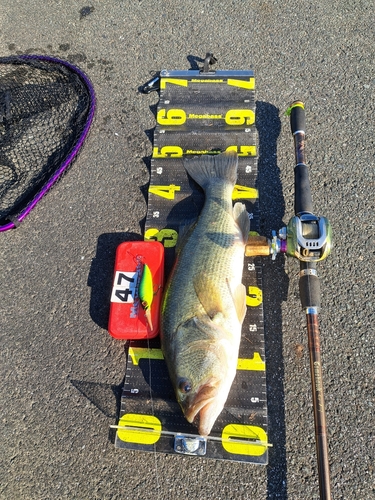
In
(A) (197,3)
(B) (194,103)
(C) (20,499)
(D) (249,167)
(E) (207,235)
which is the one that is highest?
(A) (197,3)

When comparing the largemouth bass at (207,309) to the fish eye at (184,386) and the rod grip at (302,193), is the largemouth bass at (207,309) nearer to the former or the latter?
the fish eye at (184,386)

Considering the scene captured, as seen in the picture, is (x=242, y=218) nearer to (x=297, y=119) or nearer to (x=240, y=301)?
(x=240, y=301)

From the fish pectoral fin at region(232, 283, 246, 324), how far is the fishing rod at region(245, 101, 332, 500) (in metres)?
0.31

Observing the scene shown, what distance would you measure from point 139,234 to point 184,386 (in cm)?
158

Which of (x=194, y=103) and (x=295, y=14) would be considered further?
(x=295, y=14)

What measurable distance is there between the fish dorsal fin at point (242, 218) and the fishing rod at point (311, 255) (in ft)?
0.32

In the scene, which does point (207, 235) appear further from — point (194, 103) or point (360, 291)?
point (194, 103)

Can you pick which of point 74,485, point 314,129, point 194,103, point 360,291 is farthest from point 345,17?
point 74,485

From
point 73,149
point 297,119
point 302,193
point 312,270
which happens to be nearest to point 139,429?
point 312,270

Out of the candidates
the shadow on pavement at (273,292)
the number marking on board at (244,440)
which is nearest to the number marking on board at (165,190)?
the shadow on pavement at (273,292)

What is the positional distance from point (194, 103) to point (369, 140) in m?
1.84

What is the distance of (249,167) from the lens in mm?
3721

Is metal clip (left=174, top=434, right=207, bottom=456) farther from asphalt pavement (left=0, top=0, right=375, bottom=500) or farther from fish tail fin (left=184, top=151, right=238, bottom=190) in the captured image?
fish tail fin (left=184, top=151, right=238, bottom=190)

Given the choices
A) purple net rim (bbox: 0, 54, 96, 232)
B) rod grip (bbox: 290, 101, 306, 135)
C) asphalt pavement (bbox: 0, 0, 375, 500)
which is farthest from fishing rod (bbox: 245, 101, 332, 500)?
purple net rim (bbox: 0, 54, 96, 232)
